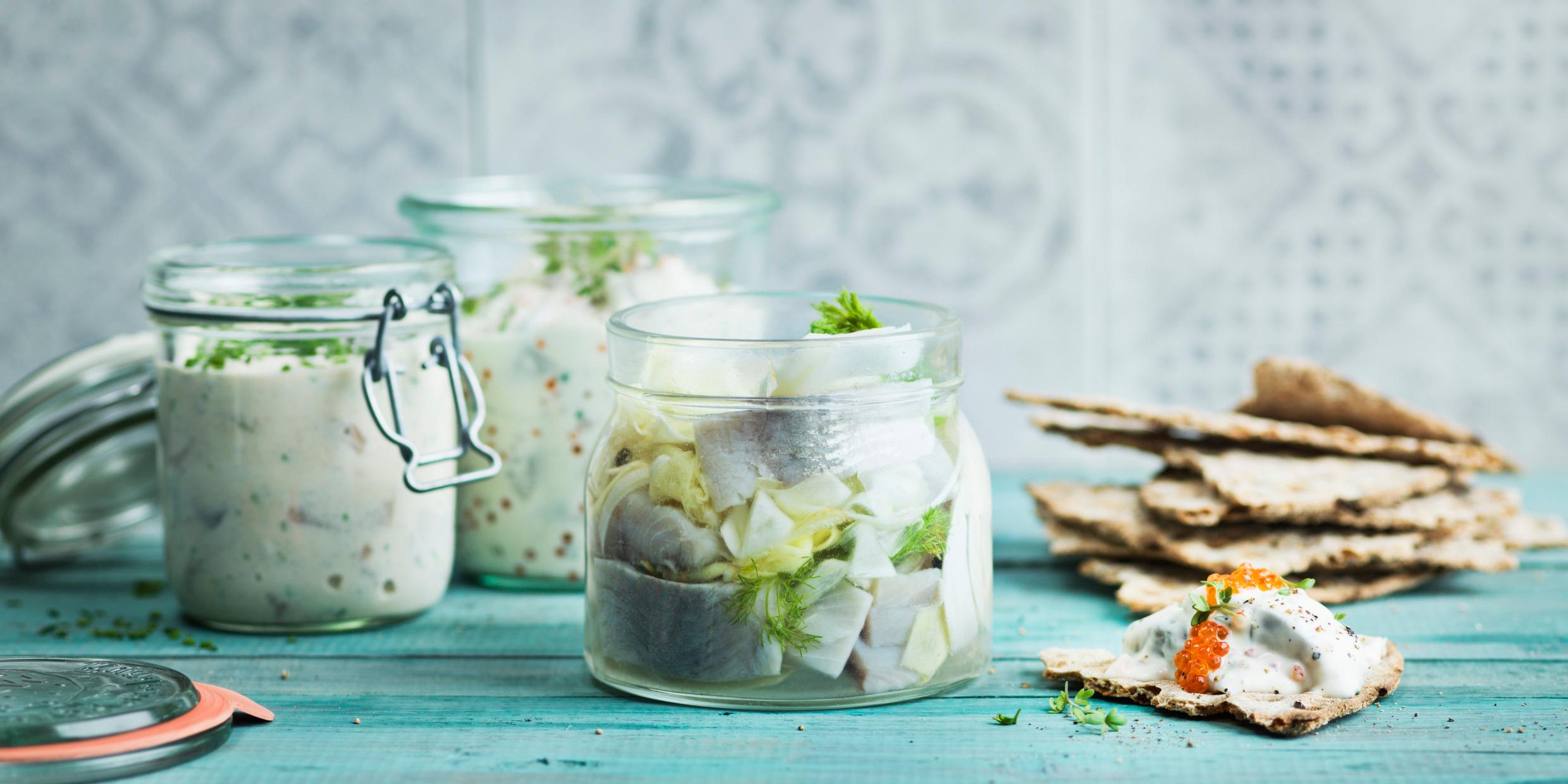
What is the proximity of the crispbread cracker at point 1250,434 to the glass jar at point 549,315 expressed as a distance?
33 centimetres

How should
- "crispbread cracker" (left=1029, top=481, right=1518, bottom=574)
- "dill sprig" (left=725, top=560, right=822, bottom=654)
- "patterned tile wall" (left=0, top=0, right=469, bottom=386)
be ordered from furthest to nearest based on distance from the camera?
"patterned tile wall" (left=0, top=0, right=469, bottom=386) < "crispbread cracker" (left=1029, top=481, right=1518, bottom=574) < "dill sprig" (left=725, top=560, right=822, bottom=654)

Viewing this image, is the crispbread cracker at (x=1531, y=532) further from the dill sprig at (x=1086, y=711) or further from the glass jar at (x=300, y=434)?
the glass jar at (x=300, y=434)

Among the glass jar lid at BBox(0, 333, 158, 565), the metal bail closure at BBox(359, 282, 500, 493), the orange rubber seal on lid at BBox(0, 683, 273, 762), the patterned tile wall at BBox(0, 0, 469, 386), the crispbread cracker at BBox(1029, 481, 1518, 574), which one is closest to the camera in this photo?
Result: the orange rubber seal on lid at BBox(0, 683, 273, 762)

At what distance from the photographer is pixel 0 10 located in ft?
5.23

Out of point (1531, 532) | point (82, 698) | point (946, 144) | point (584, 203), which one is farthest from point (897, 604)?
point (946, 144)

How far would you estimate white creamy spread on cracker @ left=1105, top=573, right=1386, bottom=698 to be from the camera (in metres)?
0.91

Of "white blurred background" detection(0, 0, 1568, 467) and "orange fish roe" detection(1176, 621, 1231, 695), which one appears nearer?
"orange fish roe" detection(1176, 621, 1231, 695)

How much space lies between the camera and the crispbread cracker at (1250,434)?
4.08 feet

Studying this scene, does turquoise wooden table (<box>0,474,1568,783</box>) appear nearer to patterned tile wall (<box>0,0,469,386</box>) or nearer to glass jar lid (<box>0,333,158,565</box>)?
glass jar lid (<box>0,333,158,565</box>)

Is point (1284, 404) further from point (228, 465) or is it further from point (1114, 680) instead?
point (228, 465)

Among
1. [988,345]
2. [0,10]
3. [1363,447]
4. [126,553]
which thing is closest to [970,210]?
[988,345]

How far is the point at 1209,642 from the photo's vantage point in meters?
0.92

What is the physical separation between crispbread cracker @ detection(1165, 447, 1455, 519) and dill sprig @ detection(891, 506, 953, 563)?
0.34m

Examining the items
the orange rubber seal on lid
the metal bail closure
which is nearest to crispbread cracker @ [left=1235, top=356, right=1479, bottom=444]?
the metal bail closure
